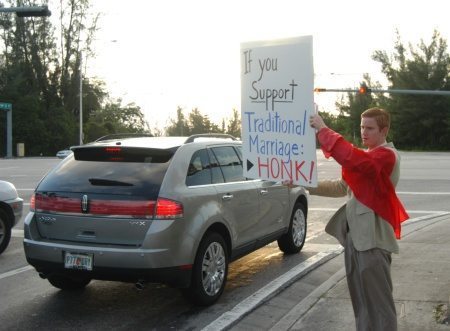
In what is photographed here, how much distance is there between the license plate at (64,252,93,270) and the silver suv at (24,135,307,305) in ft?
0.03

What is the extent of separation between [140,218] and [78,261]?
711mm

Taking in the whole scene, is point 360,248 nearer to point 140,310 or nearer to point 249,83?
point 249,83

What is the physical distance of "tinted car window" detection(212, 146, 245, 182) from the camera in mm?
6392

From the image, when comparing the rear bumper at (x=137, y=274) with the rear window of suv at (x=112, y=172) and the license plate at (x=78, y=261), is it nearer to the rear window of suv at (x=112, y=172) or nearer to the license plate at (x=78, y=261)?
the license plate at (x=78, y=261)

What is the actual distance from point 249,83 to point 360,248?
1435 mm

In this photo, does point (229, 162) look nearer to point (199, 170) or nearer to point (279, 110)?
point (199, 170)

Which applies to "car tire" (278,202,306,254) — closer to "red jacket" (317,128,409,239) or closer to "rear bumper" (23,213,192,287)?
"rear bumper" (23,213,192,287)

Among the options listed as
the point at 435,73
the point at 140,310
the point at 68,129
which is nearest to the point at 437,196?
the point at 140,310

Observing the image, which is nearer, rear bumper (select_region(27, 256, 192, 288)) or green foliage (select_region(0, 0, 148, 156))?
rear bumper (select_region(27, 256, 192, 288))

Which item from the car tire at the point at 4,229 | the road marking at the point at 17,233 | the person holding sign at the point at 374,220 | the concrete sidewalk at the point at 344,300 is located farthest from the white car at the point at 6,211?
the person holding sign at the point at 374,220

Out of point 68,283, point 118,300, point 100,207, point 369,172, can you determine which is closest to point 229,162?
point 100,207

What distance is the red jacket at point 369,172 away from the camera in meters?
3.45

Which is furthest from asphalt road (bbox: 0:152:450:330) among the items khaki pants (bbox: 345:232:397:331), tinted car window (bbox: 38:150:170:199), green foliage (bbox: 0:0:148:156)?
green foliage (bbox: 0:0:148:156)

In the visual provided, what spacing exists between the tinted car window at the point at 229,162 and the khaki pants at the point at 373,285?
8.89ft
